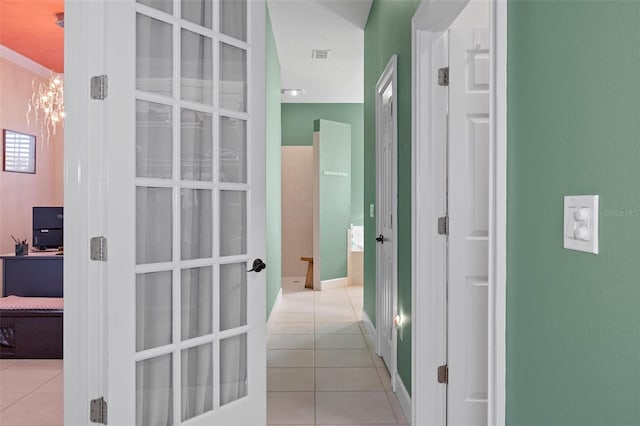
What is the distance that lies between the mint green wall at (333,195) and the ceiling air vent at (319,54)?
1.03 metres

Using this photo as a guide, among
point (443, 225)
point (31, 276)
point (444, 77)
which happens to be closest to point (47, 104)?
point (31, 276)

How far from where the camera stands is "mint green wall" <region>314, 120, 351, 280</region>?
6441 millimetres

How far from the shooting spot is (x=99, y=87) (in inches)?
71.6

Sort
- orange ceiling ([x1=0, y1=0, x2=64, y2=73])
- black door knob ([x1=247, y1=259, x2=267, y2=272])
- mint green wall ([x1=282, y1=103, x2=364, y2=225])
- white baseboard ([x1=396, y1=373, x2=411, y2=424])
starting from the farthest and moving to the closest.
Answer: mint green wall ([x1=282, y1=103, x2=364, y2=225]), orange ceiling ([x1=0, y1=0, x2=64, y2=73]), white baseboard ([x1=396, y1=373, x2=411, y2=424]), black door knob ([x1=247, y1=259, x2=267, y2=272])

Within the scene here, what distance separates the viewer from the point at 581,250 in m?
0.97

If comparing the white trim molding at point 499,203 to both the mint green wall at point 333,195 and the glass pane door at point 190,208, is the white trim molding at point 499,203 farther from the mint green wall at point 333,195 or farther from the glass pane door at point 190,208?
the mint green wall at point 333,195

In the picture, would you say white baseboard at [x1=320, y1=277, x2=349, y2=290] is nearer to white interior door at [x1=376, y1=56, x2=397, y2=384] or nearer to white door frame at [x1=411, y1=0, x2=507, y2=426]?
white interior door at [x1=376, y1=56, x2=397, y2=384]

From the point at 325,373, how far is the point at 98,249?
1.98 m

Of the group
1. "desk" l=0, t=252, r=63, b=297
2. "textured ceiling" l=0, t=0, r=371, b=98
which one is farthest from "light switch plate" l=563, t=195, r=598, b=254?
"desk" l=0, t=252, r=63, b=297

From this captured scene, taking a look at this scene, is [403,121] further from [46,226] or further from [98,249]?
[46,226]

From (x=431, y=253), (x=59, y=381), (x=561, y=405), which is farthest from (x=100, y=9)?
(x=59, y=381)

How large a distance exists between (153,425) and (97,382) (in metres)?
0.32

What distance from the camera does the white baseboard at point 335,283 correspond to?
6.52m

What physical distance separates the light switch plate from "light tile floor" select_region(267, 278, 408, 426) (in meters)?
1.88
